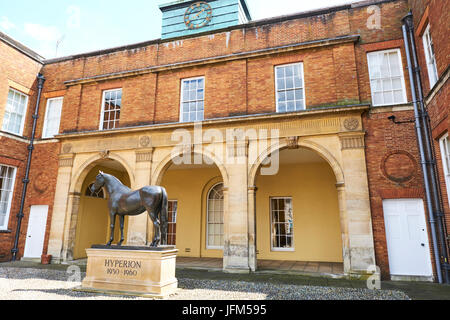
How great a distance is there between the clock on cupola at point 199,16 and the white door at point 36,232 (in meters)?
9.66

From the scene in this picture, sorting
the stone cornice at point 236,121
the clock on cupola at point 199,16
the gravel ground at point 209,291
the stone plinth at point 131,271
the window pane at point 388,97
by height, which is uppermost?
the clock on cupola at point 199,16

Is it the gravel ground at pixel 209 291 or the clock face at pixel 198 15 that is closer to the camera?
the gravel ground at pixel 209 291

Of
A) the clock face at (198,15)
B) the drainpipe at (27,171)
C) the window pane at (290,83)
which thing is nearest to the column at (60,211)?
the drainpipe at (27,171)

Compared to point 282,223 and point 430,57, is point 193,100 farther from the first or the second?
point 430,57

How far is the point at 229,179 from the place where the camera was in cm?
959

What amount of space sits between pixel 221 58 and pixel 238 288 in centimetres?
768

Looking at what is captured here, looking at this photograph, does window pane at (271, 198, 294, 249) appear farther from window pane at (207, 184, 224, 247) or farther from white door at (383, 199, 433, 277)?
white door at (383, 199, 433, 277)

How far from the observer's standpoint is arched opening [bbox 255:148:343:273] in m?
11.5

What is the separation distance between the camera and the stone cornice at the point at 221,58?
946cm

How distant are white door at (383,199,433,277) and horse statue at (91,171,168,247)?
6.26m

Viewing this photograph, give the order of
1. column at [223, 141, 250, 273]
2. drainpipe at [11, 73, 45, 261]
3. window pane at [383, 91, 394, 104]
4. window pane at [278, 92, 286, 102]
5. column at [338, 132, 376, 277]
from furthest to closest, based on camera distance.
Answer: drainpipe at [11, 73, 45, 261], window pane at [278, 92, 286, 102], window pane at [383, 91, 394, 104], column at [223, 141, 250, 273], column at [338, 132, 376, 277]

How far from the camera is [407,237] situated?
318 inches

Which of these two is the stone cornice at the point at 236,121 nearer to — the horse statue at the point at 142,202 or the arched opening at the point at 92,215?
the arched opening at the point at 92,215

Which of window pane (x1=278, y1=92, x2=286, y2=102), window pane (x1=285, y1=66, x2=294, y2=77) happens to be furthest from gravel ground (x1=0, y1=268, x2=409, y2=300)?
window pane (x1=285, y1=66, x2=294, y2=77)
